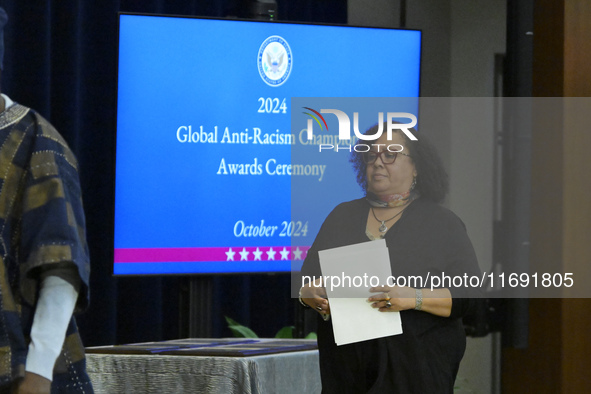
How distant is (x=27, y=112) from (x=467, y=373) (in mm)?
1261

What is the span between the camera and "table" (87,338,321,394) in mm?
2256

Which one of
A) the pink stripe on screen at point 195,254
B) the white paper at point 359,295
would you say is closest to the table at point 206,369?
the pink stripe on screen at point 195,254

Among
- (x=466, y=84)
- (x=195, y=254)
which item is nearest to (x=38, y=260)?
(x=466, y=84)

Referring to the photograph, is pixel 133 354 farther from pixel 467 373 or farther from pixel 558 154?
pixel 558 154

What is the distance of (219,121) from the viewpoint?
9.38 ft

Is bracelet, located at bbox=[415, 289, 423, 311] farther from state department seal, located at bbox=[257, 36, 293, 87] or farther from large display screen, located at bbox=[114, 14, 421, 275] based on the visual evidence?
state department seal, located at bbox=[257, 36, 293, 87]

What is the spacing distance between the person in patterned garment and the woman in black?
563mm

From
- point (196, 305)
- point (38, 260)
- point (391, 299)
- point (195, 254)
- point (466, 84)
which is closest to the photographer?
point (38, 260)

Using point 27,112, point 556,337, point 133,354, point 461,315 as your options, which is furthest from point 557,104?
point 27,112

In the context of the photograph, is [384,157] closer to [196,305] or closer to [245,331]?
[196,305]

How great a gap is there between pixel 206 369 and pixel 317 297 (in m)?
0.76

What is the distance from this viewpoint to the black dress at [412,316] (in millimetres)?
1615

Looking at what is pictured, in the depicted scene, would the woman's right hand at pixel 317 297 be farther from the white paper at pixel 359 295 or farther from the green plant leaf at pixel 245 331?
the green plant leaf at pixel 245 331

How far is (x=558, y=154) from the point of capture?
2.46m
